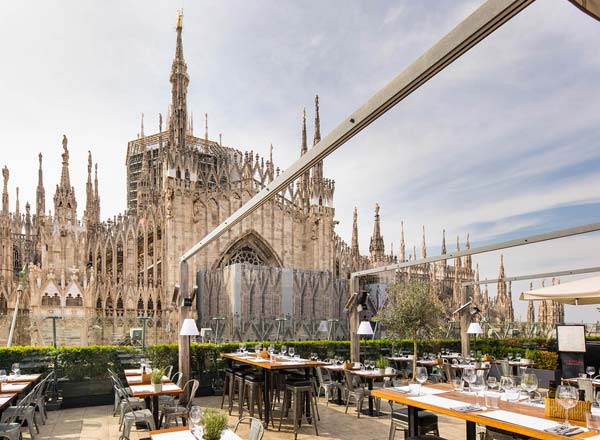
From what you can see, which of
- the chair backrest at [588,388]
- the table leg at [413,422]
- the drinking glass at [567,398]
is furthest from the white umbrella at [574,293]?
the drinking glass at [567,398]

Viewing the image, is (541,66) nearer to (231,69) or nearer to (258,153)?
(231,69)

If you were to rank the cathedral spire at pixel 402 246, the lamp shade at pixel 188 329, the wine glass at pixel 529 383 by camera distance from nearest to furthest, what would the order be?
the wine glass at pixel 529 383 < the lamp shade at pixel 188 329 < the cathedral spire at pixel 402 246

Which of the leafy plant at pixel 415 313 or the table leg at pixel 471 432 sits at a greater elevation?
the leafy plant at pixel 415 313

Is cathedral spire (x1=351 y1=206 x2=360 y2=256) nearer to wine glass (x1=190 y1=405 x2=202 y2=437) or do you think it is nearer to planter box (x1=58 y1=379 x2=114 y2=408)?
planter box (x1=58 y1=379 x2=114 y2=408)

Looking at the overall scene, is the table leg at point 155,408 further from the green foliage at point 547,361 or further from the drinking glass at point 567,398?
the green foliage at point 547,361

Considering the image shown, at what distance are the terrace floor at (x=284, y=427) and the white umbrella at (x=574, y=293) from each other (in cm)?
452

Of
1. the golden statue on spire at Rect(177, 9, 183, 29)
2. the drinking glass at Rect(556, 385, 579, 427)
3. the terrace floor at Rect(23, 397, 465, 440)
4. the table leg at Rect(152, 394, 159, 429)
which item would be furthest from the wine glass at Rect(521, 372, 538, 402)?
the golden statue on spire at Rect(177, 9, 183, 29)

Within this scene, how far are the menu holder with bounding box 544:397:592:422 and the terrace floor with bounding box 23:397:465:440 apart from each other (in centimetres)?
412

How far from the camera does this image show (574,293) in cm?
1180

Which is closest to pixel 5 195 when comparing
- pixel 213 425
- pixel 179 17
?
pixel 179 17

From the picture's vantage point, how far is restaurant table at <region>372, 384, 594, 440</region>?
4.35 meters

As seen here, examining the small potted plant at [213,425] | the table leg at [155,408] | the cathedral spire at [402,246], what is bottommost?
the table leg at [155,408]

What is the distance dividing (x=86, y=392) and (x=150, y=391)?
493 cm

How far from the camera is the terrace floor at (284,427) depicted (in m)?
8.62
